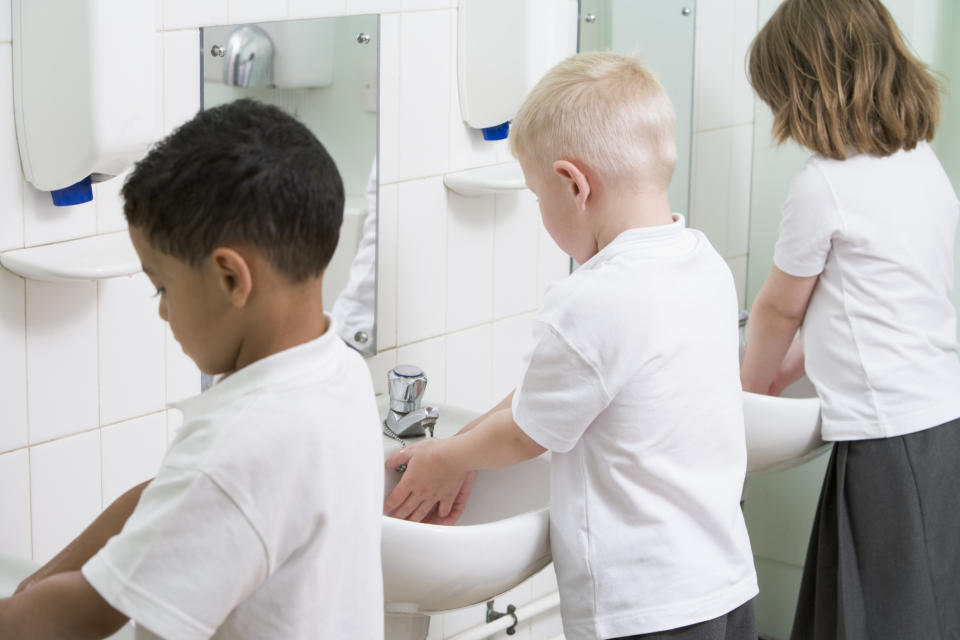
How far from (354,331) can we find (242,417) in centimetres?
92

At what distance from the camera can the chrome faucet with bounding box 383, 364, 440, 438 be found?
67.4 inches

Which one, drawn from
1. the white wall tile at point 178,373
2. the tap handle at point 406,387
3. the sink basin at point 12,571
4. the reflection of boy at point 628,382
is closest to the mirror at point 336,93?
the tap handle at point 406,387

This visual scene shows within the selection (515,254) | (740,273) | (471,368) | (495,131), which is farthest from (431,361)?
(740,273)

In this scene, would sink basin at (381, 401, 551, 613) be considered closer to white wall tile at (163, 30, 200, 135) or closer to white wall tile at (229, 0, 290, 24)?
white wall tile at (163, 30, 200, 135)

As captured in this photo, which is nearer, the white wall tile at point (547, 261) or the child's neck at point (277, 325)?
the child's neck at point (277, 325)

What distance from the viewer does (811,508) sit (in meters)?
2.62

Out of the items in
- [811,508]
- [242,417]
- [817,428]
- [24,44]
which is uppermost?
[24,44]

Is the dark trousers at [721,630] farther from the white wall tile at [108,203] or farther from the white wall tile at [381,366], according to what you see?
the white wall tile at [108,203]

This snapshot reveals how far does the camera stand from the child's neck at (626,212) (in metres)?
1.45

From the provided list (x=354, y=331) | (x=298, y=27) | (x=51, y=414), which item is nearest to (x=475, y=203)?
(x=354, y=331)

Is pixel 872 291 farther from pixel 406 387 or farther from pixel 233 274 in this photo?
Answer: pixel 233 274

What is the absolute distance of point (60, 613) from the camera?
95 cm

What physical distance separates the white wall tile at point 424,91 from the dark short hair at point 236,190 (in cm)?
87

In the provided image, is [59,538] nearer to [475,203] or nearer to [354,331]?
[354,331]
